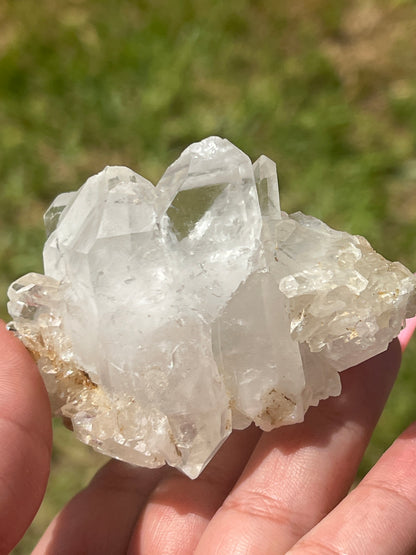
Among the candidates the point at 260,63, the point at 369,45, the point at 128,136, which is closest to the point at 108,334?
the point at 128,136

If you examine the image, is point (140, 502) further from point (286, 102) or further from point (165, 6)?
point (165, 6)

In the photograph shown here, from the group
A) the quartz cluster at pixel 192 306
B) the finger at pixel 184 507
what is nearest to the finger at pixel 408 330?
the quartz cluster at pixel 192 306

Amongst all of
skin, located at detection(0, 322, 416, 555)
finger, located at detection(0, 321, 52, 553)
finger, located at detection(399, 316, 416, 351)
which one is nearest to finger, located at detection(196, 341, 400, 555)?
skin, located at detection(0, 322, 416, 555)

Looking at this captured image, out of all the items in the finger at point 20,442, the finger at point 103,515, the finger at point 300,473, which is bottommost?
the finger at point 103,515

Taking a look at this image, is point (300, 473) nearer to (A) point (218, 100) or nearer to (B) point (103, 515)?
(B) point (103, 515)

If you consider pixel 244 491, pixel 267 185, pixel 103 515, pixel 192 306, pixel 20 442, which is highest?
pixel 267 185

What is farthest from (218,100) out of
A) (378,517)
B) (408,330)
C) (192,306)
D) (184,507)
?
(378,517)

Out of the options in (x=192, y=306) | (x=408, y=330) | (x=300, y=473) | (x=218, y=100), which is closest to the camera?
(x=192, y=306)

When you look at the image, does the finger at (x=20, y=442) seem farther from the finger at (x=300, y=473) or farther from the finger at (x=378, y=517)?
the finger at (x=378, y=517)
